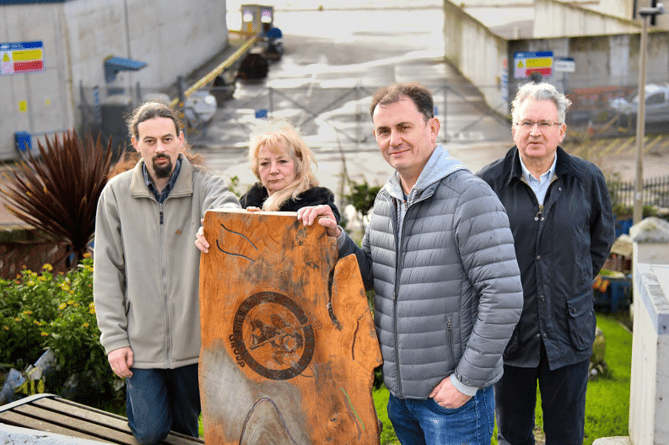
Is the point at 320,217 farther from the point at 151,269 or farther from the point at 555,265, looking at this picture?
the point at 555,265

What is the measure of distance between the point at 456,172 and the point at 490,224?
26 cm

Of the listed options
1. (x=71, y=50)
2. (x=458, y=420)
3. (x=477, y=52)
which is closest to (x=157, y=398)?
(x=458, y=420)

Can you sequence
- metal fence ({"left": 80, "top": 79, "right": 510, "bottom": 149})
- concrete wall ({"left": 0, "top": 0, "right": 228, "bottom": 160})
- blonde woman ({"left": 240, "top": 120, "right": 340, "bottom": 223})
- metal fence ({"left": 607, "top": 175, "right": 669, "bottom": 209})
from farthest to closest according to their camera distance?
1. metal fence ({"left": 80, "top": 79, "right": 510, "bottom": 149})
2. concrete wall ({"left": 0, "top": 0, "right": 228, "bottom": 160})
3. metal fence ({"left": 607, "top": 175, "right": 669, "bottom": 209})
4. blonde woman ({"left": 240, "top": 120, "right": 340, "bottom": 223})

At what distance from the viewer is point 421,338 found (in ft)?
9.95

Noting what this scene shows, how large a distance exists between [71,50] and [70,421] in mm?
18227

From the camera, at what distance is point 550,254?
145 inches

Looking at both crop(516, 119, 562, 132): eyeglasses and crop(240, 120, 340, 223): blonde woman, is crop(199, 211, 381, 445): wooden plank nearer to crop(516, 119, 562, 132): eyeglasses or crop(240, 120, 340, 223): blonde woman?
crop(240, 120, 340, 223): blonde woman

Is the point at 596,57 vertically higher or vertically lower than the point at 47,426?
higher

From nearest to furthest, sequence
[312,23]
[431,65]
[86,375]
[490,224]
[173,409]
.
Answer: [490,224]
[173,409]
[86,375]
[431,65]
[312,23]

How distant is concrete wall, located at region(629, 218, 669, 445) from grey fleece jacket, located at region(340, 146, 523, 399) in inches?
45.3

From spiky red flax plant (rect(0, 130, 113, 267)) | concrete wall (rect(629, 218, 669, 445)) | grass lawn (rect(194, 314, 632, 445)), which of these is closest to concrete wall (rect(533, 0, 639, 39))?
grass lawn (rect(194, 314, 632, 445))

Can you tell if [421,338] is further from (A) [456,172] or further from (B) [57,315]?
(B) [57,315]

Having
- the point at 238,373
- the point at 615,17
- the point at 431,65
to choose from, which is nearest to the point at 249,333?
the point at 238,373

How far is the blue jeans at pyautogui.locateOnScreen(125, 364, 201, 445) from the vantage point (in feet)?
12.5
